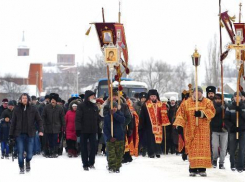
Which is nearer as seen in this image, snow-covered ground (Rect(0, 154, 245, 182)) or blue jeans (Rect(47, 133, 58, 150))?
snow-covered ground (Rect(0, 154, 245, 182))

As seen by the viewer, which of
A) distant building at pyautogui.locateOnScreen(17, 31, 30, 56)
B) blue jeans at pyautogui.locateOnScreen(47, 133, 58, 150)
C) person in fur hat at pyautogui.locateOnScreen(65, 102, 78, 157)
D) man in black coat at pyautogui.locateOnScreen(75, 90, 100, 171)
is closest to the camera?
man in black coat at pyautogui.locateOnScreen(75, 90, 100, 171)

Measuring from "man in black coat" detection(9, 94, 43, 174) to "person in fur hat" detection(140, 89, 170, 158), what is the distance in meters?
5.21

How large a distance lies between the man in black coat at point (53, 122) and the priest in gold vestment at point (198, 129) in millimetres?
6684

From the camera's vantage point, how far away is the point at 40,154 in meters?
22.1

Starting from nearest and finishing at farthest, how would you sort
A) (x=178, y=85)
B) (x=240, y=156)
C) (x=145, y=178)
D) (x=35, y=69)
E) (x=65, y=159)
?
(x=145, y=178) → (x=240, y=156) → (x=65, y=159) → (x=178, y=85) → (x=35, y=69)

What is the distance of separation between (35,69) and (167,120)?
12340cm

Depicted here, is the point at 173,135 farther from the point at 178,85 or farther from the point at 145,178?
the point at 178,85

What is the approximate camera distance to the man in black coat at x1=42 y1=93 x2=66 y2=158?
2058cm

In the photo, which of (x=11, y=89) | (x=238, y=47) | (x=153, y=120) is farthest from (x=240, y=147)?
(x=11, y=89)

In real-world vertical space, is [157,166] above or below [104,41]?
below

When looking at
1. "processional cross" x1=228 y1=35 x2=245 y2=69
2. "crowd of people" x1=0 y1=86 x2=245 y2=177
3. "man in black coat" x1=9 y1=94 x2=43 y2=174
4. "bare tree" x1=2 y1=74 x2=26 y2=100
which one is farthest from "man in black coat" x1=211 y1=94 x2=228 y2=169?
"bare tree" x1=2 y1=74 x2=26 y2=100

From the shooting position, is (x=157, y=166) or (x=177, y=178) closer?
(x=177, y=178)

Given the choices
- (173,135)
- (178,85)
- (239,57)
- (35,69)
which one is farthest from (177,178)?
(35,69)

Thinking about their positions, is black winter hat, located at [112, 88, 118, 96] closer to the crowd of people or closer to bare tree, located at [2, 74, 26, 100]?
the crowd of people
